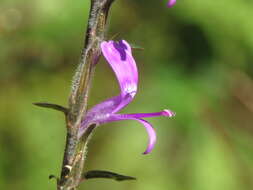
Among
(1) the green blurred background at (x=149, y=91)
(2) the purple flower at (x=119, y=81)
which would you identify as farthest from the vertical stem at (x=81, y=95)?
(1) the green blurred background at (x=149, y=91)

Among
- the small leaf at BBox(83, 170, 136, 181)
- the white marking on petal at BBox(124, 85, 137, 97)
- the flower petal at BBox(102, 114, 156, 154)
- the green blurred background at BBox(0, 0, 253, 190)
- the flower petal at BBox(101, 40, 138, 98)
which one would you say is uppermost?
the flower petal at BBox(101, 40, 138, 98)

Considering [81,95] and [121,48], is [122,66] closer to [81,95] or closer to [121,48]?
[121,48]

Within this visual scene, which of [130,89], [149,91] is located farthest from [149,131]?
[149,91]

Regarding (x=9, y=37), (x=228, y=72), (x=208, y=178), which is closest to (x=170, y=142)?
(x=208, y=178)

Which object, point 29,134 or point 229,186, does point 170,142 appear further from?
point 29,134

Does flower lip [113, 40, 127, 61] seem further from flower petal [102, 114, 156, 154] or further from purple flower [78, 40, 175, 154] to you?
flower petal [102, 114, 156, 154]

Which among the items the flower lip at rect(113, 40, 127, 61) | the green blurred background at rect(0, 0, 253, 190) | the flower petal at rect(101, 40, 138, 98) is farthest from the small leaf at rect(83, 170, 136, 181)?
the green blurred background at rect(0, 0, 253, 190)
